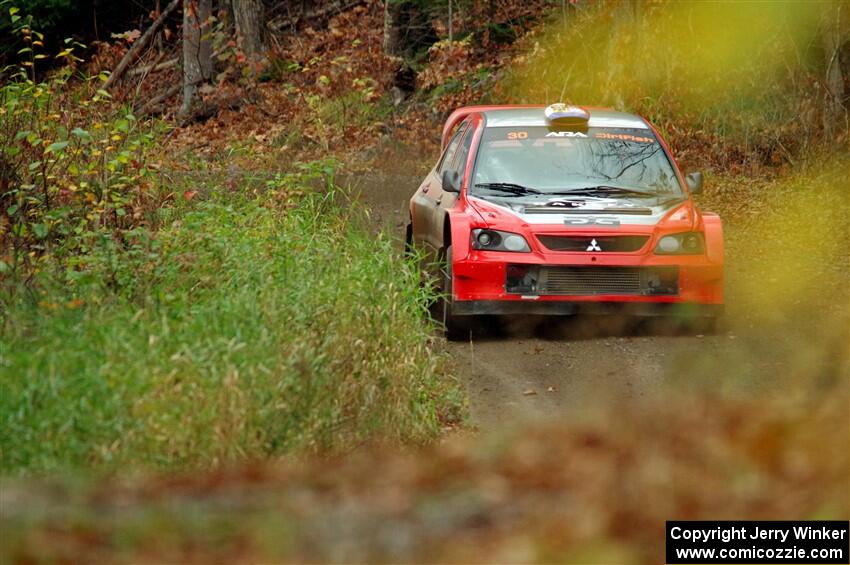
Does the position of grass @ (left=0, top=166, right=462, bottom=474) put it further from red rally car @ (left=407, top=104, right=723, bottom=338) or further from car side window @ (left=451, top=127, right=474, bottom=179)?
car side window @ (left=451, top=127, right=474, bottom=179)

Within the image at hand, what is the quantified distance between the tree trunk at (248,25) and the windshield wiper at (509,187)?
63.9 ft

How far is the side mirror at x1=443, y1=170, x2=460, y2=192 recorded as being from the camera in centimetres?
1095

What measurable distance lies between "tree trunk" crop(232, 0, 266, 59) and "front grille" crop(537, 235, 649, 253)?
20.5 metres

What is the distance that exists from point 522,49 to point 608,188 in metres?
15.6

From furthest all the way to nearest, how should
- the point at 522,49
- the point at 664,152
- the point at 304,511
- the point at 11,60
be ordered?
1. the point at 11,60
2. the point at 522,49
3. the point at 664,152
4. the point at 304,511

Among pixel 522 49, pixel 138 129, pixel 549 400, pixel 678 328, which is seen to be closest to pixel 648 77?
pixel 522 49

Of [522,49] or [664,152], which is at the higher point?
[664,152]

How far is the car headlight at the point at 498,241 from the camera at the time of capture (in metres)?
10.2

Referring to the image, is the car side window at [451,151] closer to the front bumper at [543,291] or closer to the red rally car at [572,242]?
the red rally car at [572,242]

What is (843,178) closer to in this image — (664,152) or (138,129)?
(664,152)

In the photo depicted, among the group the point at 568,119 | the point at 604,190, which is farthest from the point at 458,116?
the point at 604,190

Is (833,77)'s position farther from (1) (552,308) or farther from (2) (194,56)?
(2) (194,56)

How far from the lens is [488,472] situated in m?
5.91

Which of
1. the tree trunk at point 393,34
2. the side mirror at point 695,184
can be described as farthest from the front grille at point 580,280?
the tree trunk at point 393,34
